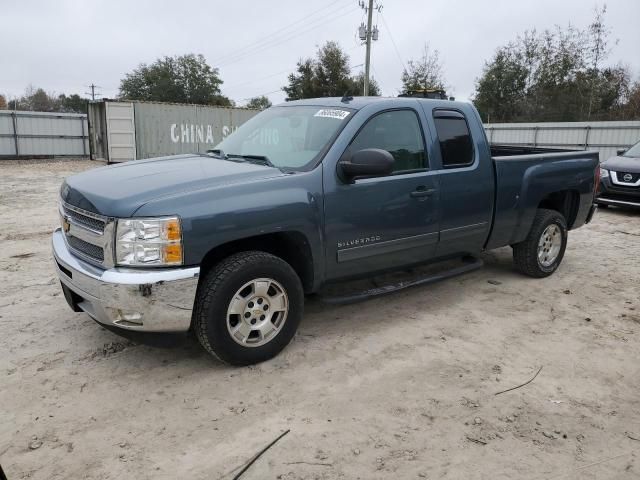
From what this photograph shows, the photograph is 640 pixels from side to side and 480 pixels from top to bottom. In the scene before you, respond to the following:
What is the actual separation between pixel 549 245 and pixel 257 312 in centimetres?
374

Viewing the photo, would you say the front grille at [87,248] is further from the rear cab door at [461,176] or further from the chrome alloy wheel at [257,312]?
the rear cab door at [461,176]

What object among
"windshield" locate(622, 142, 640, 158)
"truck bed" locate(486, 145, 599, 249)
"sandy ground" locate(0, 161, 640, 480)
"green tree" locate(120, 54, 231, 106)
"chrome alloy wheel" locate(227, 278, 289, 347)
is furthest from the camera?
"green tree" locate(120, 54, 231, 106)

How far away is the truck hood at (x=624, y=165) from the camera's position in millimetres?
9854

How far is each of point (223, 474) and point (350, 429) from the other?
0.75 metres

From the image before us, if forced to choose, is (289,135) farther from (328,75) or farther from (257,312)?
(328,75)

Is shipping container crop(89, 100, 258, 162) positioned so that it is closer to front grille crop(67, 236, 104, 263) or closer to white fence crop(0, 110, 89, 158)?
white fence crop(0, 110, 89, 158)

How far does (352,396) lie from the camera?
10.6ft

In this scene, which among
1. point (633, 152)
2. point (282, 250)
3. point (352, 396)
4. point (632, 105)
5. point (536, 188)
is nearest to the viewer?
point (352, 396)

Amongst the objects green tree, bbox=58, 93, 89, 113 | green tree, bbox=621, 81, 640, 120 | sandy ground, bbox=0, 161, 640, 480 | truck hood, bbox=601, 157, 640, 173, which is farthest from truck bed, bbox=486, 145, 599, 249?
green tree, bbox=58, 93, 89, 113

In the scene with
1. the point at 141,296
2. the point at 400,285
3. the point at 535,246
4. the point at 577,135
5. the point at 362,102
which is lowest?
the point at 400,285

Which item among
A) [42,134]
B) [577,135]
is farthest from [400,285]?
[42,134]

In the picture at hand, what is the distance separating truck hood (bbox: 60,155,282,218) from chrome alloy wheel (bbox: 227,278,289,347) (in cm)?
72

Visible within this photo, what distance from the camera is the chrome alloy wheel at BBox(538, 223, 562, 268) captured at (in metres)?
5.64

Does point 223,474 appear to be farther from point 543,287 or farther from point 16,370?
point 543,287
